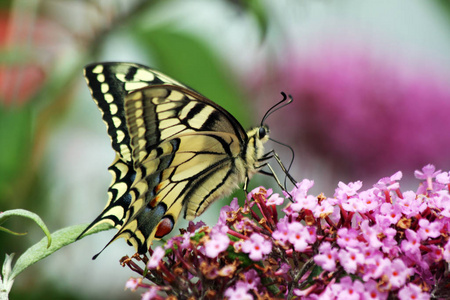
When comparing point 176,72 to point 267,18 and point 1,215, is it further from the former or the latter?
point 1,215

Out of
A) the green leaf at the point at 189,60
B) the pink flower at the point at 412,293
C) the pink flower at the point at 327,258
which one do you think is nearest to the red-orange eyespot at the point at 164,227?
the pink flower at the point at 327,258

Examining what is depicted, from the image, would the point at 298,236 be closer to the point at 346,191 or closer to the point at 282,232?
the point at 282,232

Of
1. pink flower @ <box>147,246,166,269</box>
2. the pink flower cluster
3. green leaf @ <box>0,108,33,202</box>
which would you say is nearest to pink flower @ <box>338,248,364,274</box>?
the pink flower cluster

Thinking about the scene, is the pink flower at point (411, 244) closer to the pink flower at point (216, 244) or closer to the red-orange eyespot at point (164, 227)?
the pink flower at point (216, 244)

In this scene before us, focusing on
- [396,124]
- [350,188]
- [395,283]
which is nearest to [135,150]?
[350,188]

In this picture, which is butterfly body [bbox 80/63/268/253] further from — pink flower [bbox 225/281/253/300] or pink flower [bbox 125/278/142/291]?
pink flower [bbox 225/281/253/300]

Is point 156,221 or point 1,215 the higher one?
point 156,221
